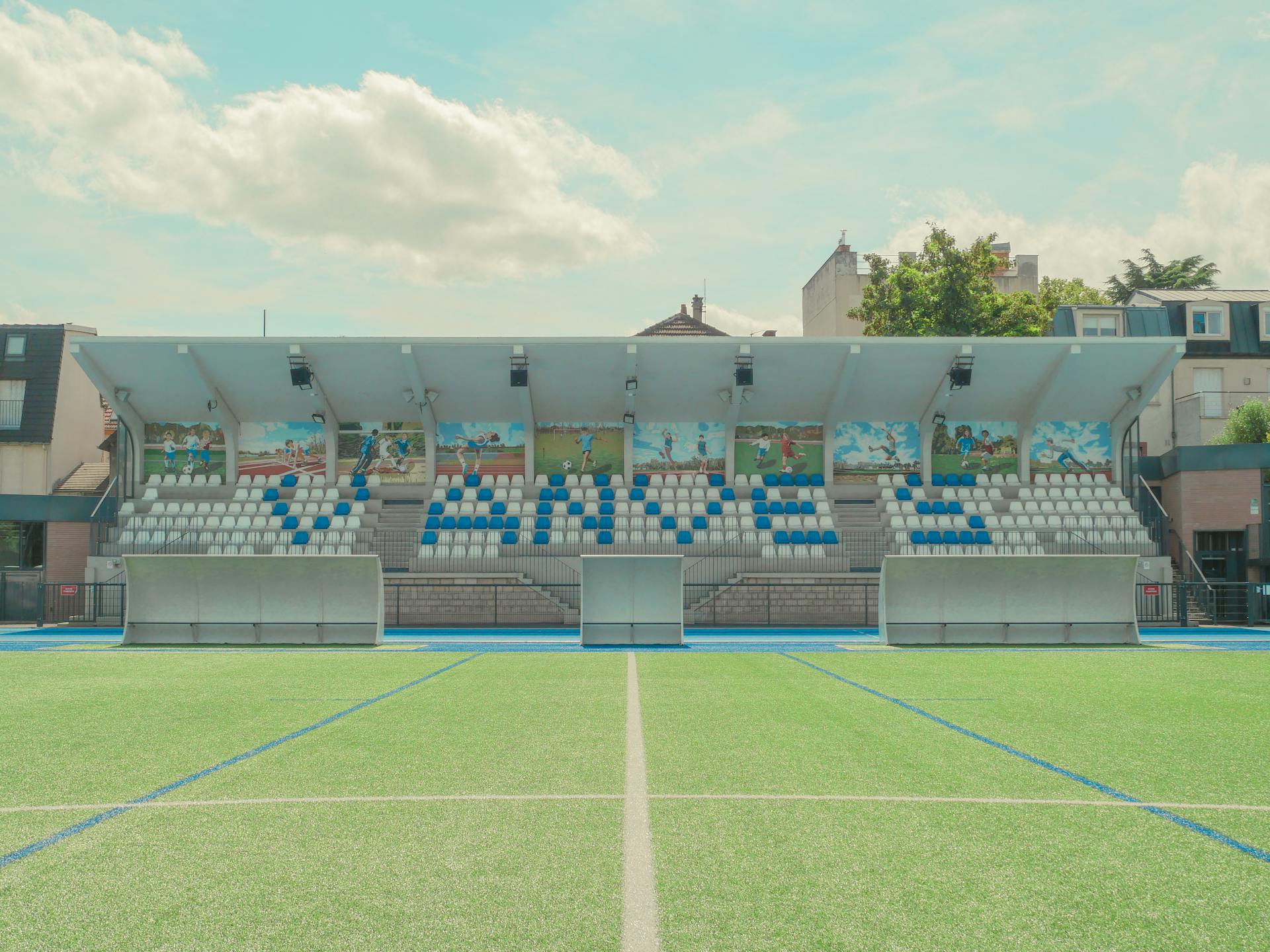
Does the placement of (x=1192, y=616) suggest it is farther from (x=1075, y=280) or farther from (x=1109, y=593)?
(x=1075, y=280)

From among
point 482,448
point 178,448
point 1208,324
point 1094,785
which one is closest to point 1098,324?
point 1208,324

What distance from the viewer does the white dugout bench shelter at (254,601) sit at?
18.1 meters

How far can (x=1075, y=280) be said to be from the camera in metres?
56.4

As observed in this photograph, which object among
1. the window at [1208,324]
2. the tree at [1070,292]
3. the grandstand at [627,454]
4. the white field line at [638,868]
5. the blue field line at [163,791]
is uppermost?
the tree at [1070,292]

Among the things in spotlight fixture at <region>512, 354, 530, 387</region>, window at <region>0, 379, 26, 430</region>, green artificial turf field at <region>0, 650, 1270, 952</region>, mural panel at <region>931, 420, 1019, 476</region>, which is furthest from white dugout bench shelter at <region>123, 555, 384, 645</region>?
mural panel at <region>931, 420, 1019, 476</region>

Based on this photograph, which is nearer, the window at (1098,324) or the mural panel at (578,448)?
the mural panel at (578,448)

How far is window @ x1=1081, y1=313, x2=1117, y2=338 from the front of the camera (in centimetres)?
3975

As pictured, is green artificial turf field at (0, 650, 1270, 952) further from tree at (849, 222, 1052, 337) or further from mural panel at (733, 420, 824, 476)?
tree at (849, 222, 1052, 337)

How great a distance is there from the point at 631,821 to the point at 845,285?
177 feet

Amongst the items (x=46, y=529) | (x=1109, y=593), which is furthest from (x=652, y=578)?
(x=46, y=529)

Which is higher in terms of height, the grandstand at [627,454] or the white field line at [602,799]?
the grandstand at [627,454]

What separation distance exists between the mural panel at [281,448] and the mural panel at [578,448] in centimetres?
754

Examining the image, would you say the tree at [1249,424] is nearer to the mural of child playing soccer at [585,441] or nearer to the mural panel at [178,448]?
the mural of child playing soccer at [585,441]

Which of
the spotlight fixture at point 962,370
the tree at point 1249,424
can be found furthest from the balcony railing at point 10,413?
the tree at point 1249,424
